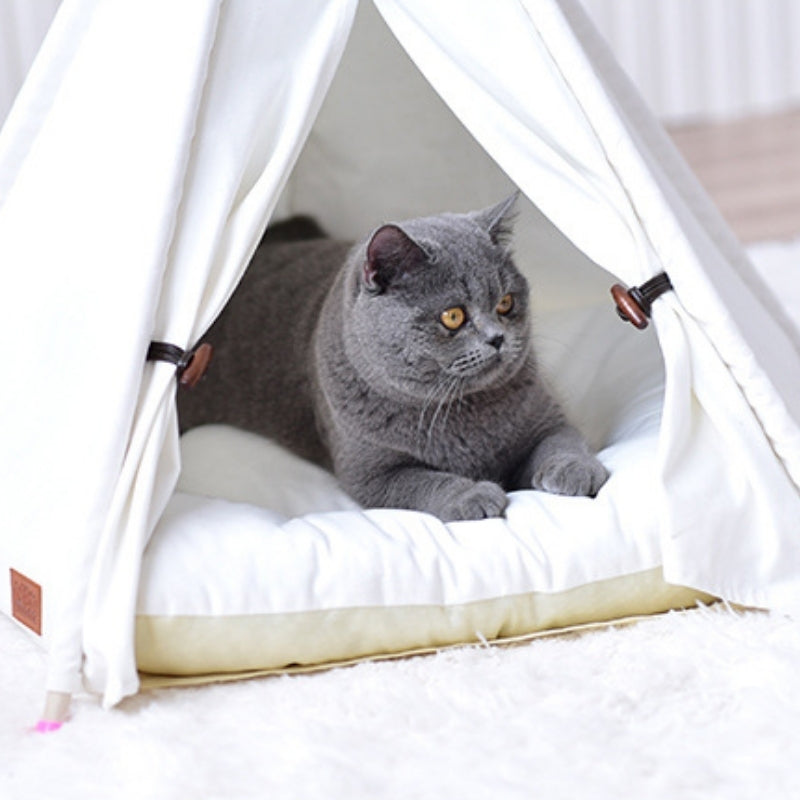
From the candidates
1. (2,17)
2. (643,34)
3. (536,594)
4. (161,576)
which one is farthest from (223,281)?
(643,34)

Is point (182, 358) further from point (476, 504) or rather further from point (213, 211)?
point (476, 504)

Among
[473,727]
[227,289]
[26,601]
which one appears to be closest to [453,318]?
[227,289]

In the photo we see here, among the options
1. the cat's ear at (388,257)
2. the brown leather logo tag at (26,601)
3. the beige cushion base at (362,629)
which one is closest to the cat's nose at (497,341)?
the cat's ear at (388,257)

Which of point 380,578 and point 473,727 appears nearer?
point 473,727

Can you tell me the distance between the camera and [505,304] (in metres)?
1.57

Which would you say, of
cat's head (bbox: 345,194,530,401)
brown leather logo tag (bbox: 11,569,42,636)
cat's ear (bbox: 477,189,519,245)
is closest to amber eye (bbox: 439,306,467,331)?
cat's head (bbox: 345,194,530,401)

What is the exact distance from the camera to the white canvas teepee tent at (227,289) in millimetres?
1380

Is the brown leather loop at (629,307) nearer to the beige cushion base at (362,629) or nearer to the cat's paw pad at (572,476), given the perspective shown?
the cat's paw pad at (572,476)

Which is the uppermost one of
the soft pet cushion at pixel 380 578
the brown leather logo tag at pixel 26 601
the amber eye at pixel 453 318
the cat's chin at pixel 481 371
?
the amber eye at pixel 453 318

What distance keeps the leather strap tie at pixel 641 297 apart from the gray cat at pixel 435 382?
14 cm

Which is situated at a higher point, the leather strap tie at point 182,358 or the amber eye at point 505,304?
the amber eye at point 505,304

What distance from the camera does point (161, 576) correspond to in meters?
1.36

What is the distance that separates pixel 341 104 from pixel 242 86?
77 centimetres

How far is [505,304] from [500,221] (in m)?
0.11
